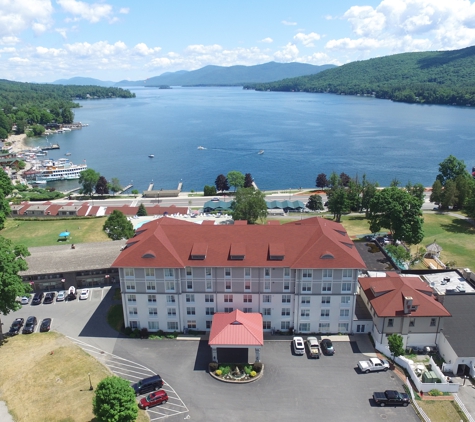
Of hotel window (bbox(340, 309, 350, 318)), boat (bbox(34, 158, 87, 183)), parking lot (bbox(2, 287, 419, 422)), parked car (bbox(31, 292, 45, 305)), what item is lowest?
boat (bbox(34, 158, 87, 183))

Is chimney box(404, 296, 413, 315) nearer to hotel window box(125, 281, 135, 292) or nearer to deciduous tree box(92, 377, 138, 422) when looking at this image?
deciduous tree box(92, 377, 138, 422)

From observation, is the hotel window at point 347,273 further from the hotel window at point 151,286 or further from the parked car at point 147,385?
the parked car at point 147,385

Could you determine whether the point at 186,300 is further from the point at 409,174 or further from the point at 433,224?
the point at 409,174

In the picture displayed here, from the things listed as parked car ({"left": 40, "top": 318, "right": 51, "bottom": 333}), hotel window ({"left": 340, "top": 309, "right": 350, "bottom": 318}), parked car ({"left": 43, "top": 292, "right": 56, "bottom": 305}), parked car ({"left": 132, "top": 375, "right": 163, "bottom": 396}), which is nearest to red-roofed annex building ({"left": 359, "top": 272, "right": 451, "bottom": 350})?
hotel window ({"left": 340, "top": 309, "right": 350, "bottom": 318})

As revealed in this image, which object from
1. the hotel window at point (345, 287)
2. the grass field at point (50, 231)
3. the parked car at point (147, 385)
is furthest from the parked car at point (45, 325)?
the hotel window at point (345, 287)

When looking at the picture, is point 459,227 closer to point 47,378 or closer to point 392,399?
point 392,399

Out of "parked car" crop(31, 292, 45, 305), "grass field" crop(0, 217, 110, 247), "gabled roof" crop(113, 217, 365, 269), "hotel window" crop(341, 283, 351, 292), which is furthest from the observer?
"grass field" crop(0, 217, 110, 247)
